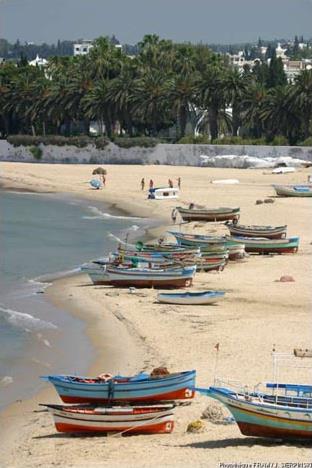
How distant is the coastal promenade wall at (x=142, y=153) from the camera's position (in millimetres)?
87537

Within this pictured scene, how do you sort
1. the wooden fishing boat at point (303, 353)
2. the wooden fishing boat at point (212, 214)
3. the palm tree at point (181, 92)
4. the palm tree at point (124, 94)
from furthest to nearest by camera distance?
the palm tree at point (124, 94) → the palm tree at point (181, 92) → the wooden fishing boat at point (212, 214) → the wooden fishing boat at point (303, 353)

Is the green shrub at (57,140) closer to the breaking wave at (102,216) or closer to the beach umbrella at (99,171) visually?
the beach umbrella at (99,171)

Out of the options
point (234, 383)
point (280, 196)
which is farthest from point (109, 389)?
point (280, 196)

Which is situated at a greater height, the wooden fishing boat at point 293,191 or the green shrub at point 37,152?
the green shrub at point 37,152

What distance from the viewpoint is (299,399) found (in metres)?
21.3

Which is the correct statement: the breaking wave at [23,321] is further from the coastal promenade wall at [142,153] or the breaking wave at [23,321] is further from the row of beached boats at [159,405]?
the coastal promenade wall at [142,153]

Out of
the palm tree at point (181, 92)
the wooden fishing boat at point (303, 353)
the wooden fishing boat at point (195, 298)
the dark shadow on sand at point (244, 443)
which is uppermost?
the palm tree at point (181, 92)

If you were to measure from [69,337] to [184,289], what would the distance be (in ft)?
20.4

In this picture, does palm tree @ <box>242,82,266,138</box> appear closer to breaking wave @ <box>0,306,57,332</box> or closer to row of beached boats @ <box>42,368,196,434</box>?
breaking wave @ <box>0,306,57,332</box>

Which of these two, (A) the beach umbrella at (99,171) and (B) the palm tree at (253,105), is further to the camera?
(B) the palm tree at (253,105)

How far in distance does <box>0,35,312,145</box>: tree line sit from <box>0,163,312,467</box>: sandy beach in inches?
1394

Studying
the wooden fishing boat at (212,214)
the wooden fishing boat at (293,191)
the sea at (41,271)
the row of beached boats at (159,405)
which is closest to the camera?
the row of beached boats at (159,405)

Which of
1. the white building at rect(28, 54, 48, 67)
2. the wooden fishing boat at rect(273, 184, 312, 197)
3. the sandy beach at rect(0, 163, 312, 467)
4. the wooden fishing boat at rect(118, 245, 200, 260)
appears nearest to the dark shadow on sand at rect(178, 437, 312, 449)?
the sandy beach at rect(0, 163, 312, 467)

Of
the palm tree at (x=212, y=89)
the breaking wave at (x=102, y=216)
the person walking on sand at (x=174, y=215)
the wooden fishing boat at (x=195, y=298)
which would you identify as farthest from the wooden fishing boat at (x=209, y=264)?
the palm tree at (x=212, y=89)
